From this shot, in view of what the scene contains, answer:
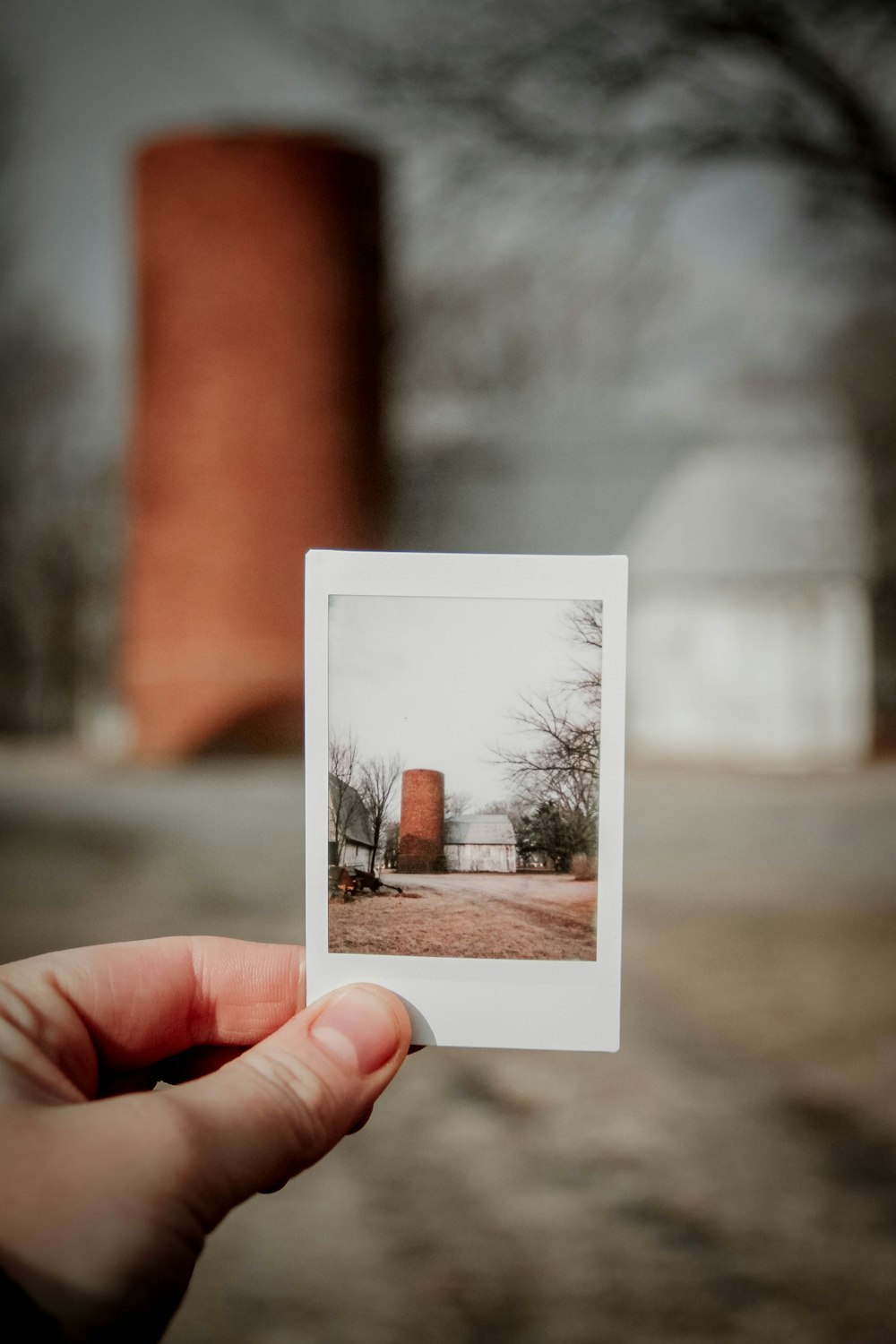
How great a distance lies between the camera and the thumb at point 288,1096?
3.93ft

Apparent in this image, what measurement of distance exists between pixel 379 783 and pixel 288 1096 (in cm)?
36

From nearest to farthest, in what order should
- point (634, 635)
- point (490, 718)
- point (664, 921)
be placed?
point (490, 718) < point (664, 921) < point (634, 635)

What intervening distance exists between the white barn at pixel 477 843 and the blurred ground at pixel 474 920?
0.07 feet

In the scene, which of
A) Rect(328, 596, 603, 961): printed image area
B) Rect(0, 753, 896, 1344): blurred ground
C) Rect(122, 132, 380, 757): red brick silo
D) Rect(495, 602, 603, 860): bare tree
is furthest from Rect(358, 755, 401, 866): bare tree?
Rect(122, 132, 380, 757): red brick silo

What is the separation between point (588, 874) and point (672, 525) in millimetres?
15809

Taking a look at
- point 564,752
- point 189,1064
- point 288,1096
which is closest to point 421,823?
point 564,752

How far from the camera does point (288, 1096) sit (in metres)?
1.29

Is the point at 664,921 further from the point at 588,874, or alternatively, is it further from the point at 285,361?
the point at 285,361

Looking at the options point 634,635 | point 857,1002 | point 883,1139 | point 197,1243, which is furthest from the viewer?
point 634,635

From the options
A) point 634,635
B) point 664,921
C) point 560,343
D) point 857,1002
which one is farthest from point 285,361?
point 857,1002

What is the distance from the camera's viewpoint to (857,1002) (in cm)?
525

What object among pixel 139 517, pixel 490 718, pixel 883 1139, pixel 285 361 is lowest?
pixel 883 1139

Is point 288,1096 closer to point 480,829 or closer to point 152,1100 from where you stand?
point 152,1100

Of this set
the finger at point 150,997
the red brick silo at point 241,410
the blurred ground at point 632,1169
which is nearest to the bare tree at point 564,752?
the finger at point 150,997
